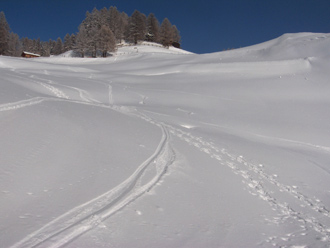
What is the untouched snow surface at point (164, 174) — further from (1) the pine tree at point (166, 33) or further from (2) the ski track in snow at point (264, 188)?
(1) the pine tree at point (166, 33)

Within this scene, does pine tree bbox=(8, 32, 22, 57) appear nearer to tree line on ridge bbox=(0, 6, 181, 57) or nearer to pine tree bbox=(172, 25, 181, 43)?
tree line on ridge bbox=(0, 6, 181, 57)

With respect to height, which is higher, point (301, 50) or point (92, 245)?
point (301, 50)

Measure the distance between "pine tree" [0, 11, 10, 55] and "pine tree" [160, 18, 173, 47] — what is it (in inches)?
1230

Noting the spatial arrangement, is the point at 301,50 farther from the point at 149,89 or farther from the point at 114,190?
the point at 114,190

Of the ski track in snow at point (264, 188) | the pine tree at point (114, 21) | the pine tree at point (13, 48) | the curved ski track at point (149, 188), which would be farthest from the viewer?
the pine tree at point (114, 21)

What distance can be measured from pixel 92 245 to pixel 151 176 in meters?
2.16

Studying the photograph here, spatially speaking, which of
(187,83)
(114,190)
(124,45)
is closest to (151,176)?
(114,190)

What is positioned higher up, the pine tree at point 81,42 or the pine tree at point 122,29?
the pine tree at point 122,29

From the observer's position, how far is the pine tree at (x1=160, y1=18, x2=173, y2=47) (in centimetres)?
6128

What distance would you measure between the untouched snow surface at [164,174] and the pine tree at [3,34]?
4669 cm

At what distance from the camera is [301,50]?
66.6ft

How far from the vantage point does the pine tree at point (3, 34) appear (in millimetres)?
50041

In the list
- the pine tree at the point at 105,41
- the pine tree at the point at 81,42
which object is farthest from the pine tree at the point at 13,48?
the pine tree at the point at 105,41

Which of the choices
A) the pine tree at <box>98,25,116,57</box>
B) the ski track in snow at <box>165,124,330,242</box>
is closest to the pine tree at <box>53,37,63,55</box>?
the pine tree at <box>98,25,116,57</box>
